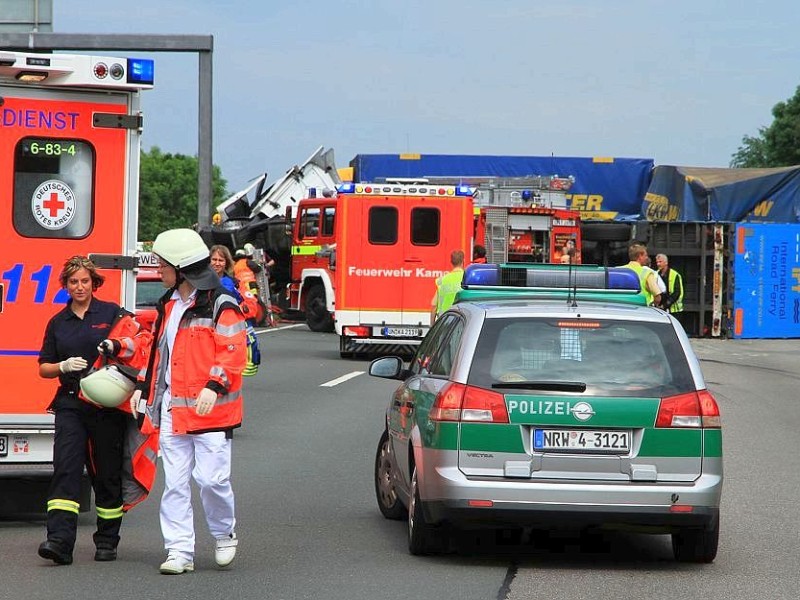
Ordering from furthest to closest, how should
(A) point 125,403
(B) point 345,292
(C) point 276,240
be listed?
(C) point 276,240
(B) point 345,292
(A) point 125,403

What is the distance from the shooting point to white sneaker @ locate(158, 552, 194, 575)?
312 inches

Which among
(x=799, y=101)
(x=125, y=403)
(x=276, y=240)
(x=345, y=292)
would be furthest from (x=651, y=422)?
(x=799, y=101)

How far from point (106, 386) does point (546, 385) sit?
7.62 feet

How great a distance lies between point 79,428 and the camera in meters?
8.54

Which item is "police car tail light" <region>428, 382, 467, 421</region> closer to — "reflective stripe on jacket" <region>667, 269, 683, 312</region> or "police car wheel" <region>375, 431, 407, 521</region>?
"police car wheel" <region>375, 431, 407, 521</region>

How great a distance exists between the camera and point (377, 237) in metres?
25.9

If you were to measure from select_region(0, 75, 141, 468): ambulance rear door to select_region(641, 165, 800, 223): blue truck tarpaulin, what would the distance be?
2933 centimetres

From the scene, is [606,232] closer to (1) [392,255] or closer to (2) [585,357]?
(1) [392,255]

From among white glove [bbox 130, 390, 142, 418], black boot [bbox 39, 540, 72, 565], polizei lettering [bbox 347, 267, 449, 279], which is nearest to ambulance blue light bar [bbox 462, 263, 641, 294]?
white glove [bbox 130, 390, 142, 418]

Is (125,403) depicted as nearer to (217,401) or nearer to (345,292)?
(217,401)

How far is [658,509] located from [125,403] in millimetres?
2902

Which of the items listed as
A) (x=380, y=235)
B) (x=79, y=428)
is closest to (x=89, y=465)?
(x=79, y=428)

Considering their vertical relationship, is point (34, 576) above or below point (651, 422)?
below

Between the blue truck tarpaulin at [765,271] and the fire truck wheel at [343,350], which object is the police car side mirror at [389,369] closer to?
the fire truck wheel at [343,350]
